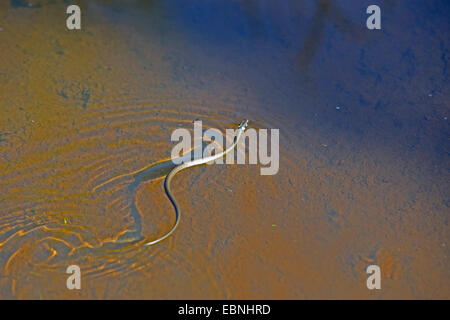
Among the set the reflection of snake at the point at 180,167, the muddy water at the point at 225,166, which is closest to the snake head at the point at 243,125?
the reflection of snake at the point at 180,167

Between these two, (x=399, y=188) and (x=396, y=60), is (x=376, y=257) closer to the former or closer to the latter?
(x=399, y=188)

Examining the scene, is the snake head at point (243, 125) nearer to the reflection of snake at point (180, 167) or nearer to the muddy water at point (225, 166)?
the reflection of snake at point (180, 167)

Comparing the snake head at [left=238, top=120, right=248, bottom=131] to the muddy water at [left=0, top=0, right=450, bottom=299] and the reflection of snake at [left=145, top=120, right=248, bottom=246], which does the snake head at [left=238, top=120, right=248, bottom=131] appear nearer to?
the reflection of snake at [left=145, top=120, right=248, bottom=246]

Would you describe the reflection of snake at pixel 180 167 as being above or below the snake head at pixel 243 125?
below

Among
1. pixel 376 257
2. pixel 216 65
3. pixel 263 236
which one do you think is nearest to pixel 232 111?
pixel 216 65

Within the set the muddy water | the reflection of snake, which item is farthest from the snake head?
the muddy water

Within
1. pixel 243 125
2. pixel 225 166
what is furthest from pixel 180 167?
pixel 243 125

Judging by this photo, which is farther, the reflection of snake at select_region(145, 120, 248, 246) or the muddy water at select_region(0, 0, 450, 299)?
the reflection of snake at select_region(145, 120, 248, 246)

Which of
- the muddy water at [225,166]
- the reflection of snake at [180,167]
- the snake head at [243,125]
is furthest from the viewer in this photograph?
the snake head at [243,125]

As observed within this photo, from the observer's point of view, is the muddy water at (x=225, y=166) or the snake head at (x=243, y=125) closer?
Answer: the muddy water at (x=225, y=166)
